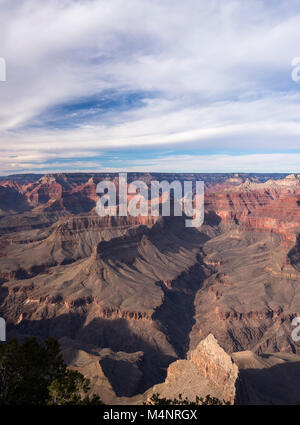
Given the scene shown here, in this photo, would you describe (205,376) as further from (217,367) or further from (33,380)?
(33,380)

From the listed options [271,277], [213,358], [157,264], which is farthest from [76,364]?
[271,277]

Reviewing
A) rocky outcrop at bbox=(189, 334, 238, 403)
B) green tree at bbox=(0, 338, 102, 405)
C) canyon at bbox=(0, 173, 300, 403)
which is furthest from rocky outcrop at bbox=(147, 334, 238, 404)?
green tree at bbox=(0, 338, 102, 405)

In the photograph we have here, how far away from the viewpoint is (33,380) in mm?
24781

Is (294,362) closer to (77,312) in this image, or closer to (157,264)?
(77,312)

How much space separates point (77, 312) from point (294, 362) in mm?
70038

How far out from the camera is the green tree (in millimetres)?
23125

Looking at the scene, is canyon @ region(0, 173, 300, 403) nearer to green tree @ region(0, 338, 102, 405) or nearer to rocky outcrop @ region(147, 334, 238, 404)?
rocky outcrop @ region(147, 334, 238, 404)

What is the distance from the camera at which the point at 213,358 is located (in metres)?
45.6

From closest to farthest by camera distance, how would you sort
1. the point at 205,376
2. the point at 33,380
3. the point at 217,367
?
the point at 33,380
the point at 217,367
the point at 205,376

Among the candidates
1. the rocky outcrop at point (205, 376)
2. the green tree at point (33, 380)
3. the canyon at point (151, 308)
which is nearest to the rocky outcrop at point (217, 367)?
the rocky outcrop at point (205, 376)

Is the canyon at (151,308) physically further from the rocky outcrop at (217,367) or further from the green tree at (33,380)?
the green tree at (33,380)

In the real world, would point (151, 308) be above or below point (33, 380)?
below

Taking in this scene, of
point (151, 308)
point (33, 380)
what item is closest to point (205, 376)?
point (33, 380)
